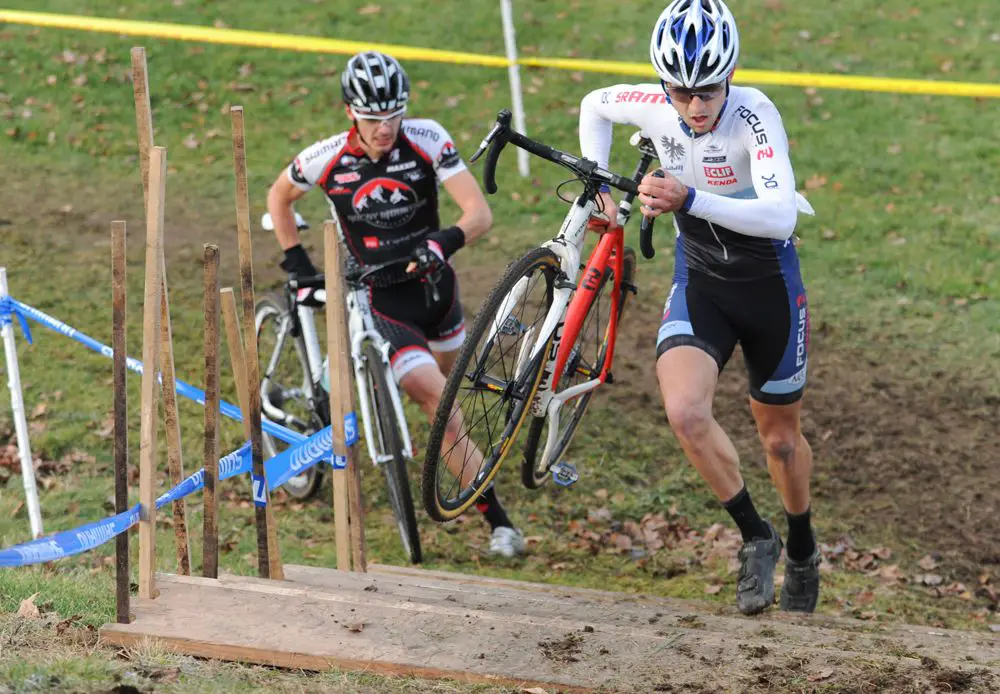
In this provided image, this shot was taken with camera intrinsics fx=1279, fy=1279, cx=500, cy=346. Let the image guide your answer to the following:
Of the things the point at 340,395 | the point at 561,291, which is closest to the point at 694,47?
the point at 561,291

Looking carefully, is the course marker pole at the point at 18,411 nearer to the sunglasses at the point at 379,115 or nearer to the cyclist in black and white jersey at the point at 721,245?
the sunglasses at the point at 379,115

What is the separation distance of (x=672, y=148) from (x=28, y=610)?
3171 mm

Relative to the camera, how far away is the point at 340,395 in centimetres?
519

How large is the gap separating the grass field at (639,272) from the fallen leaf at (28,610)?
0.20 metres

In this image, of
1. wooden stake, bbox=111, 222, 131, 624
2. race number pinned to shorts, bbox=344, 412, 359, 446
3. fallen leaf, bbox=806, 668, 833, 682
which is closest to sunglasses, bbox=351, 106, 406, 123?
race number pinned to shorts, bbox=344, 412, 359, 446

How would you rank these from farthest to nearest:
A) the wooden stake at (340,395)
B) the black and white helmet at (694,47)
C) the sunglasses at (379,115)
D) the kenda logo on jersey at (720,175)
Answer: the sunglasses at (379,115)
the kenda logo on jersey at (720,175)
the wooden stake at (340,395)
the black and white helmet at (694,47)

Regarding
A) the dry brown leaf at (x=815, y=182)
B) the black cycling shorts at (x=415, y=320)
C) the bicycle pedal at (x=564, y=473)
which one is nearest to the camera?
the bicycle pedal at (x=564, y=473)

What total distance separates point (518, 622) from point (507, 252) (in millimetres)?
6976

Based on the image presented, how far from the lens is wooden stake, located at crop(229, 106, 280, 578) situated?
4.64 metres

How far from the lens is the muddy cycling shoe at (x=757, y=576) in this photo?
17.5 ft

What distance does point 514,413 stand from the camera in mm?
5492

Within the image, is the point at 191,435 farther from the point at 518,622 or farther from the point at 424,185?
the point at 518,622

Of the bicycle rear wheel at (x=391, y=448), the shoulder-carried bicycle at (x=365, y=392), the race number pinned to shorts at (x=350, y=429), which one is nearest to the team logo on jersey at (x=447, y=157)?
the shoulder-carried bicycle at (x=365, y=392)

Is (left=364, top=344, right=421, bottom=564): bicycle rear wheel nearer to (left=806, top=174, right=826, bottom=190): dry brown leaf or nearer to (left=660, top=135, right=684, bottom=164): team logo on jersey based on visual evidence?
(left=660, top=135, right=684, bottom=164): team logo on jersey
